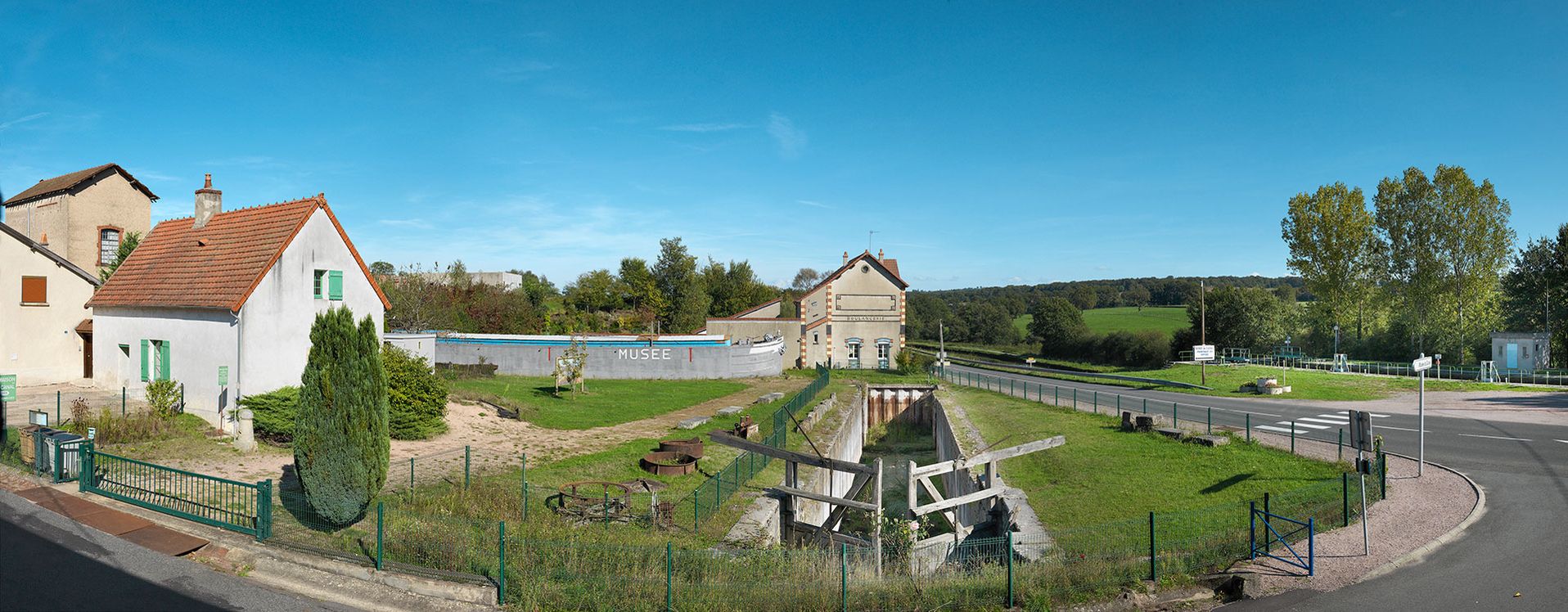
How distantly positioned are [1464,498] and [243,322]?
29907 mm

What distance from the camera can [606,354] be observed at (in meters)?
43.9

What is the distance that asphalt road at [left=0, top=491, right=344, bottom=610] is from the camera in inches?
401

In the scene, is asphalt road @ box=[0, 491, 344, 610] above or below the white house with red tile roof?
below

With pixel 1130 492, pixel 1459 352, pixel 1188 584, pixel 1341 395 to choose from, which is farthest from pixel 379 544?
pixel 1459 352

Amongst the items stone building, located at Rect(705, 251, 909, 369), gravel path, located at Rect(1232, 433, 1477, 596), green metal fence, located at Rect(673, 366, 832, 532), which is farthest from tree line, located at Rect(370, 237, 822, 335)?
gravel path, located at Rect(1232, 433, 1477, 596)

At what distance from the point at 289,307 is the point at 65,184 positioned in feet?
83.6

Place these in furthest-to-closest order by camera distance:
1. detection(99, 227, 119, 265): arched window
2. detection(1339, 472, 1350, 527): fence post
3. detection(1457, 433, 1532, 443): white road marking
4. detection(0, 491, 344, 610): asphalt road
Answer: detection(99, 227, 119, 265): arched window, detection(1457, 433, 1532, 443): white road marking, detection(1339, 472, 1350, 527): fence post, detection(0, 491, 344, 610): asphalt road

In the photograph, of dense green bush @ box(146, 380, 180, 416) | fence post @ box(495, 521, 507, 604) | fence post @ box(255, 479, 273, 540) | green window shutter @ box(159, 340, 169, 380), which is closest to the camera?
fence post @ box(495, 521, 507, 604)

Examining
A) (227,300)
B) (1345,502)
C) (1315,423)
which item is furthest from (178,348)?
(1315,423)

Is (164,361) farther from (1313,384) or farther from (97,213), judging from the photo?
(1313,384)

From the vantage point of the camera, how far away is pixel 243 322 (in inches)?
843

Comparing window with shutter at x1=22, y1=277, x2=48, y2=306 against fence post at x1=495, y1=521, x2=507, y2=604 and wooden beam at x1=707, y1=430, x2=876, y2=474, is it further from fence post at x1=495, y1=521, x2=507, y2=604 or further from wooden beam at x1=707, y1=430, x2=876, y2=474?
fence post at x1=495, y1=521, x2=507, y2=604

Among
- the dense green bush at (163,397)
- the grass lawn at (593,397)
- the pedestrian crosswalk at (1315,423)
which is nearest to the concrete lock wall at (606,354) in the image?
the grass lawn at (593,397)

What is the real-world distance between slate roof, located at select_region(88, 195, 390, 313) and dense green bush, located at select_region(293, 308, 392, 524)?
10.3 m
